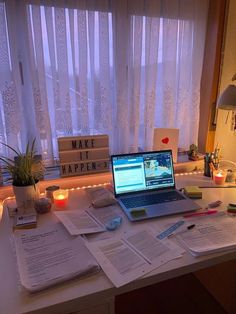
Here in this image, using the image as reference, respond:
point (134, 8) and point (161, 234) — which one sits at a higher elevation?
point (134, 8)

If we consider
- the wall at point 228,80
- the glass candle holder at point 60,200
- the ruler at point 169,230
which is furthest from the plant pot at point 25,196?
the wall at point 228,80

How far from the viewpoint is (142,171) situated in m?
1.40

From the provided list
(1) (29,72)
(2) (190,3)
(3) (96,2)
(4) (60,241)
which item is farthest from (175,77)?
(4) (60,241)

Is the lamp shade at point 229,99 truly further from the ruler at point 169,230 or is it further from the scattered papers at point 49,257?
the scattered papers at point 49,257

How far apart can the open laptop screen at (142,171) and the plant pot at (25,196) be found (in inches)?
16.7

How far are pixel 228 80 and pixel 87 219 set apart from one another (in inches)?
58.0

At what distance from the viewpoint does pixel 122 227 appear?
1110mm

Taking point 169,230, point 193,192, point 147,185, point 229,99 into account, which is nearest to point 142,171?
point 147,185

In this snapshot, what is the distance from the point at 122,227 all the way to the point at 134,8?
4.33ft

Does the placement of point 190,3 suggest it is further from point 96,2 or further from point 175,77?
point 96,2

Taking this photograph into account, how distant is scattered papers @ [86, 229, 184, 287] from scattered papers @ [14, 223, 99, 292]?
0.05 m

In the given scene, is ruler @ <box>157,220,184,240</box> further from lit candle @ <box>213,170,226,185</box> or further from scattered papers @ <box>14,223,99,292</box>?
lit candle @ <box>213,170,226,185</box>

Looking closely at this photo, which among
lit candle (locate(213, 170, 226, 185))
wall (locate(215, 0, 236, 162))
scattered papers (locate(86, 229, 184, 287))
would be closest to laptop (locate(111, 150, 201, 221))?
scattered papers (locate(86, 229, 184, 287))

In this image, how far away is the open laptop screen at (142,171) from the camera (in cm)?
135
